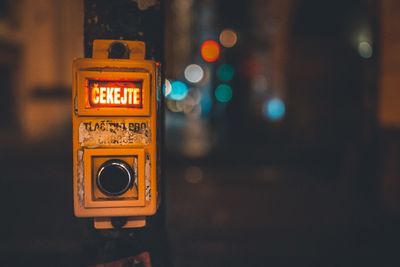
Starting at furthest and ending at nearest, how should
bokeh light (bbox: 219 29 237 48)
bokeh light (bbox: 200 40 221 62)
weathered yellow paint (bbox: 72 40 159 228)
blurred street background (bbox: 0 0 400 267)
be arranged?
1. bokeh light (bbox: 200 40 221 62)
2. bokeh light (bbox: 219 29 237 48)
3. blurred street background (bbox: 0 0 400 267)
4. weathered yellow paint (bbox: 72 40 159 228)

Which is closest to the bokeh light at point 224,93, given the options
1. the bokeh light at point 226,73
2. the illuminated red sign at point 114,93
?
the bokeh light at point 226,73

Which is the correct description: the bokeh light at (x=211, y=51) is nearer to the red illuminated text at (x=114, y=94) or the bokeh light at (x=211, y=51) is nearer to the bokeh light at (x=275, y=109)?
the bokeh light at (x=275, y=109)

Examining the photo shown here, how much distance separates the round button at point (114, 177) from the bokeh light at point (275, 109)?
14479 millimetres

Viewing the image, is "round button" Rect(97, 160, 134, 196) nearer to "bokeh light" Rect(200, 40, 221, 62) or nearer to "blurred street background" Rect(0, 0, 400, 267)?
"blurred street background" Rect(0, 0, 400, 267)

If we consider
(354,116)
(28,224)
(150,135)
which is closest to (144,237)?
(150,135)

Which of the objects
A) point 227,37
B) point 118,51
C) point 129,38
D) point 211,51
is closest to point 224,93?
point 211,51

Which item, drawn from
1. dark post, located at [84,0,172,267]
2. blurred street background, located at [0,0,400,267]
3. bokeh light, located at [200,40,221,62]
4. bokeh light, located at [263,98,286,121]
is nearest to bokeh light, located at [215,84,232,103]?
blurred street background, located at [0,0,400,267]

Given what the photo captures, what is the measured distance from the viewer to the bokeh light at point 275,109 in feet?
57.8

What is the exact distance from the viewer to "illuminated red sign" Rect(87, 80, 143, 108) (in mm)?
3004

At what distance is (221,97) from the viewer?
1772 cm

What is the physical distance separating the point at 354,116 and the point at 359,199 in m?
5.70

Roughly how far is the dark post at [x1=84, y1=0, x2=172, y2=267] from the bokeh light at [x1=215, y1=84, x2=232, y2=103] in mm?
14003

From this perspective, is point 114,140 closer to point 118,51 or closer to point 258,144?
point 118,51

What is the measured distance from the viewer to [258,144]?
17.2 meters
